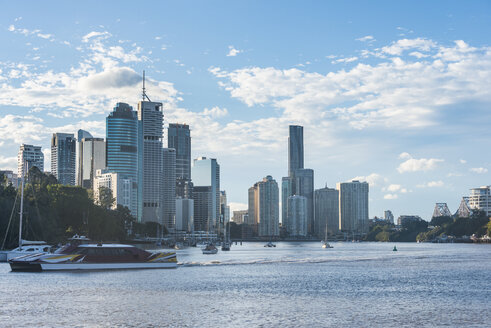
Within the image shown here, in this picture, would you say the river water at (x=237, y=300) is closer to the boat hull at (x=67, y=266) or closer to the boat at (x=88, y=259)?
the boat hull at (x=67, y=266)

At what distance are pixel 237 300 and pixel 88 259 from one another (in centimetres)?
3788

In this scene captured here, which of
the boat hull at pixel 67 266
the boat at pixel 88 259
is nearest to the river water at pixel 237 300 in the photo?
the boat hull at pixel 67 266

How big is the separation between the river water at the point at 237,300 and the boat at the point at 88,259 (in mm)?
2722

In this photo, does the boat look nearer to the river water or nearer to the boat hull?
the boat hull

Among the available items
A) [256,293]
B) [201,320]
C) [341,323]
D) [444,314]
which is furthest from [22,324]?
[444,314]

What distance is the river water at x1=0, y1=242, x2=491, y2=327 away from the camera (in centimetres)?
4591

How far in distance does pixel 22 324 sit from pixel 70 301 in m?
13.1

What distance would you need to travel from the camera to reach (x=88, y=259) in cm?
9025

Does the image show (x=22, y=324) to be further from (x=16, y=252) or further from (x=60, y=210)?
(x=60, y=210)

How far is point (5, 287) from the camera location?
66.0 m

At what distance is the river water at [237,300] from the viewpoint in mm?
45906

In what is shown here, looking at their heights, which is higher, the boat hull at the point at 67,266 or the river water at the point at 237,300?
the boat hull at the point at 67,266

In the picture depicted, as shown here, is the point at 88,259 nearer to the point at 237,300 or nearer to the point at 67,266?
the point at 67,266

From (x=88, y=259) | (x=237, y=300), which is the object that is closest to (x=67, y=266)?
(x=88, y=259)
